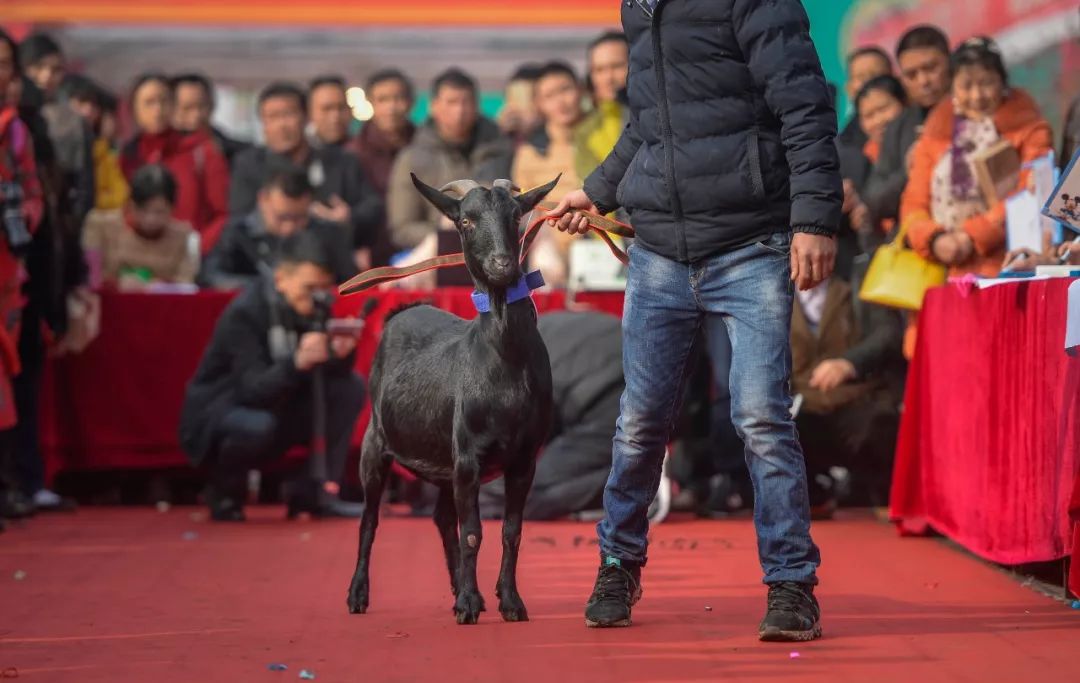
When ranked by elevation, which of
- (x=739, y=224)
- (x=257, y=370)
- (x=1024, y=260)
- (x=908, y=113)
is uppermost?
(x=908, y=113)

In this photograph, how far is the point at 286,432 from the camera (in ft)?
29.9

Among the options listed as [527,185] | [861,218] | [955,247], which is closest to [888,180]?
[861,218]

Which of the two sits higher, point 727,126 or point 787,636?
point 727,126

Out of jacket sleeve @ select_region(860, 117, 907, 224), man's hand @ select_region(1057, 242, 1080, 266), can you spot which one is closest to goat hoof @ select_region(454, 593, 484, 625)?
man's hand @ select_region(1057, 242, 1080, 266)

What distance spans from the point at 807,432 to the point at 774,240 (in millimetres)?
4157

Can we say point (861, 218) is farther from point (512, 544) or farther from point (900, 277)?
point (512, 544)

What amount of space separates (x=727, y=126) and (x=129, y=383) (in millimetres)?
6025

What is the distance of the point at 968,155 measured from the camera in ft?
26.5

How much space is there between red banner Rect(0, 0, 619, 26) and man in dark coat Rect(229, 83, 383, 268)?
3068mm

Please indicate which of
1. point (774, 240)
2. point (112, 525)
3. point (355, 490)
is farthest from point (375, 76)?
point (774, 240)

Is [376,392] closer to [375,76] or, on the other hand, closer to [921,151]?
[921,151]

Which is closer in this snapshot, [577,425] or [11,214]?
[11,214]

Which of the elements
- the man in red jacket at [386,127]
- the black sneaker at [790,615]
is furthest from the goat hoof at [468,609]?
the man in red jacket at [386,127]

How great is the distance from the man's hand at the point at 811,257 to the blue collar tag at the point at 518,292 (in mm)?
956
